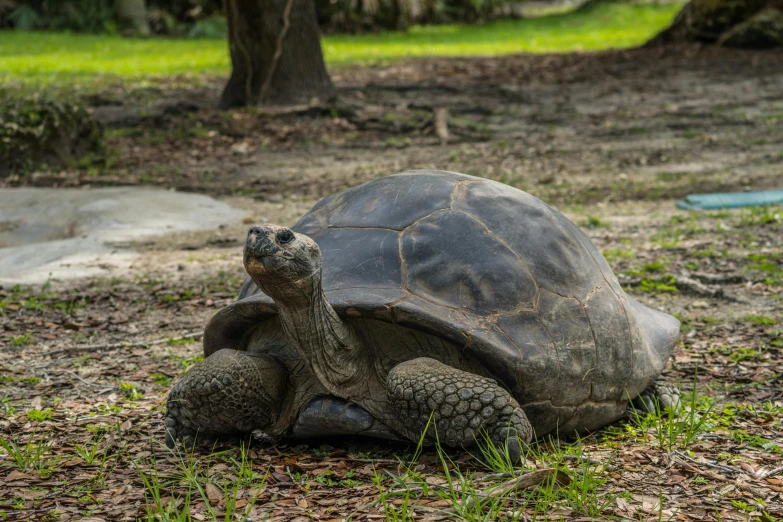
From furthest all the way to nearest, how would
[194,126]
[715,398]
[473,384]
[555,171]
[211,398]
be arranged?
[194,126], [555,171], [715,398], [211,398], [473,384]

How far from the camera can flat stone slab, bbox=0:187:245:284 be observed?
527 centimetres

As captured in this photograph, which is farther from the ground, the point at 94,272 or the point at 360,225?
the point at 360,225

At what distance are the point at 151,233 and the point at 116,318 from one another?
60.4 inches

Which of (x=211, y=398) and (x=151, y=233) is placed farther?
(x=151, y=233)

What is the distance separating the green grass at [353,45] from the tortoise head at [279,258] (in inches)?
384

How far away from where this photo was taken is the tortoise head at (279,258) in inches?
95.6

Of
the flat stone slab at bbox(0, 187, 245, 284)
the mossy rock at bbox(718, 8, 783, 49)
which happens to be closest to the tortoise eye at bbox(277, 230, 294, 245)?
the flat stone slab at bbox(0, 187, 245, 284)

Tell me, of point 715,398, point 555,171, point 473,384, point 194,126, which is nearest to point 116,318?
point 473,384

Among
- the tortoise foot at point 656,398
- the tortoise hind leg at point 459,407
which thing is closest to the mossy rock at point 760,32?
the tortoise foot at point 656,398

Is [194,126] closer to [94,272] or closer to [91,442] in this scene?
[94,272]

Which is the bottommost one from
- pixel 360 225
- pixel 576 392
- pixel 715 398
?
pixel 715 398

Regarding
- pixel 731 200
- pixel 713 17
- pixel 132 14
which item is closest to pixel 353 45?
pixel 132 14

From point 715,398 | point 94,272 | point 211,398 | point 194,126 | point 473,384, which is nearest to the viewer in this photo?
point 473,384

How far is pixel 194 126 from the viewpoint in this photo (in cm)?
915
